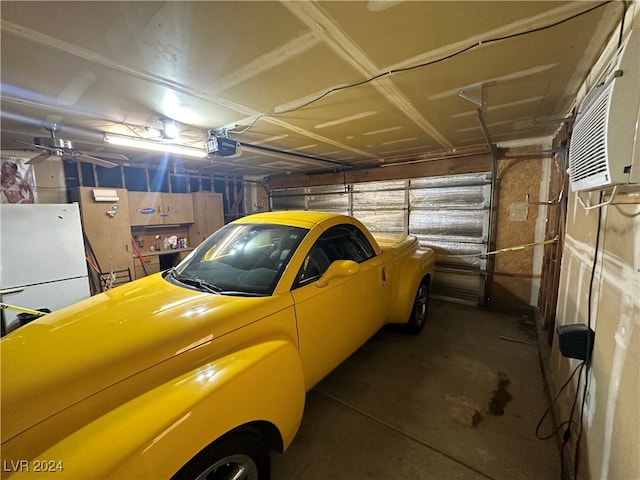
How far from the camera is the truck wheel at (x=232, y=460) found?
1.05 m

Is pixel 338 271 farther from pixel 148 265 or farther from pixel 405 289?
pixel 148 265

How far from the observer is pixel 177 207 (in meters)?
5.98

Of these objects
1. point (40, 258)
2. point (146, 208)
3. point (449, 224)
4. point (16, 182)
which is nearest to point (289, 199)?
point (146, 208)

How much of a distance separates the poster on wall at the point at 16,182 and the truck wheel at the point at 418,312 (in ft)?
20.4

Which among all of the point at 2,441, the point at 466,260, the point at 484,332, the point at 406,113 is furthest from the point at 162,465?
the point at 466,260

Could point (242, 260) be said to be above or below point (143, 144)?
below

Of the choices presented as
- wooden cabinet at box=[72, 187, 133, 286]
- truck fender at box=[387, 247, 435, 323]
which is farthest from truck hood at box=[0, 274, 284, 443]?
wooden cabinet at box=[72, 187, 133, 286]

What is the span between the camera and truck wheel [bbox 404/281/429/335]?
3.37 meters

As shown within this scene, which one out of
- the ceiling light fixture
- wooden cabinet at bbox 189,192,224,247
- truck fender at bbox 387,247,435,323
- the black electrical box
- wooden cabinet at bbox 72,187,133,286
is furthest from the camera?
wooden cabinet at bbox 189,192,224,247

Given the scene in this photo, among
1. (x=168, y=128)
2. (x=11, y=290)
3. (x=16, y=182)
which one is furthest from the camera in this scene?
(x=16, y=182)

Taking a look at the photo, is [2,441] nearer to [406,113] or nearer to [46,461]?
[46,461]

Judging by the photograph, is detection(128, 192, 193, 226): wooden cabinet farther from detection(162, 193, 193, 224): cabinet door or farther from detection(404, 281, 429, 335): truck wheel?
detection(404, 281, 429, 335): truck wheel

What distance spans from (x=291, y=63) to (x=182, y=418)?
6.79ft

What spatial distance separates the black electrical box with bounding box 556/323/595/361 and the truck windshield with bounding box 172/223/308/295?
1.80m
